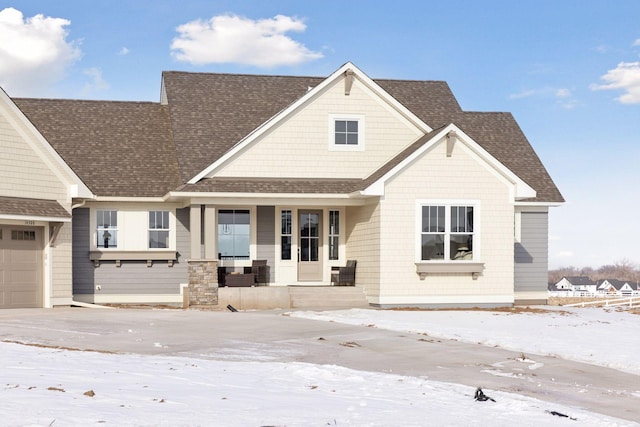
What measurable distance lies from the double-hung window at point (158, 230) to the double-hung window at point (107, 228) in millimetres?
1053

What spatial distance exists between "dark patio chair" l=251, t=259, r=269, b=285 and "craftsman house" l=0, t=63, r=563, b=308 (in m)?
0.15

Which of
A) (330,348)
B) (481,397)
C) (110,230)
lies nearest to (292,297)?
(110,230)

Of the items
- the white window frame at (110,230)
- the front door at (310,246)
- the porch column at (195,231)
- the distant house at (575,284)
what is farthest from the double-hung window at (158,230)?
the distant house at (575,284)

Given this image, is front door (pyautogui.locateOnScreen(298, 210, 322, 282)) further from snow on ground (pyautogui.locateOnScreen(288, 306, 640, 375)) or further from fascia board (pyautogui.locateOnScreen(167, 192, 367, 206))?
snow on ground (pyautogui.locateOnScreen(288, 306, 640, 375))

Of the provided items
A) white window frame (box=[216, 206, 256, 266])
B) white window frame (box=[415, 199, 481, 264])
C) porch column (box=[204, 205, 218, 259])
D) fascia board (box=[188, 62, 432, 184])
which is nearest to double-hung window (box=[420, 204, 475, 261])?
white window frame (box=[415, 199, 481, 264])

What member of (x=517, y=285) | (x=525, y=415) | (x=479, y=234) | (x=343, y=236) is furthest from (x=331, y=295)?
(x=525, y=415)

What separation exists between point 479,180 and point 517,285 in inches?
200

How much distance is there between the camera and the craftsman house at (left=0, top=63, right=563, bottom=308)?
23.7 meters

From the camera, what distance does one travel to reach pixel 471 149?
2444cm

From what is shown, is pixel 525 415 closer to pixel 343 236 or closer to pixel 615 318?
pixel 615 318

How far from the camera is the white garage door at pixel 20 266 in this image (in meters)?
22.9

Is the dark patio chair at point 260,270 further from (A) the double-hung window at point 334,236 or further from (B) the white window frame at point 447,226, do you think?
(B) the white window frame at point 447,226

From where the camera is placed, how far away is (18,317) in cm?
1847

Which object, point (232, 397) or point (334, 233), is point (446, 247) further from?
point (232, 397)
